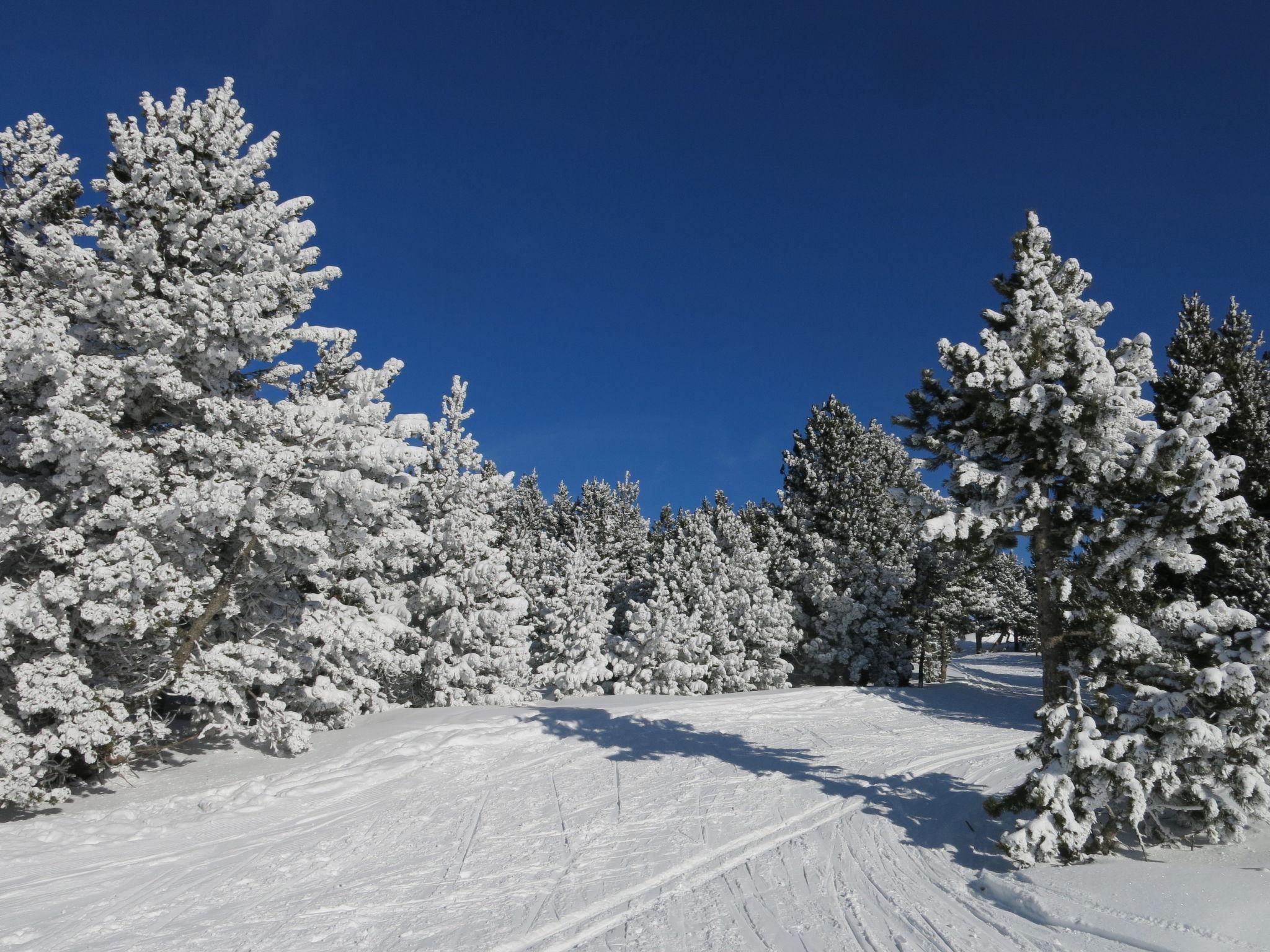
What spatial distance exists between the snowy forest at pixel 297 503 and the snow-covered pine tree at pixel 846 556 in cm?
Answer: 1432

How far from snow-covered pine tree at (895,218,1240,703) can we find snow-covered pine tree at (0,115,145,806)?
12.7 metres

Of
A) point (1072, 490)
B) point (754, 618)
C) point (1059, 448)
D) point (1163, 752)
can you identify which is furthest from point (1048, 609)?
point (754, 618)

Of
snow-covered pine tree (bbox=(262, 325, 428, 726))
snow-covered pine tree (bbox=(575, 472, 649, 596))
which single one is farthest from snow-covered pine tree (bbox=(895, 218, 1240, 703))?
snow-covered pine tree (bbox=(575, 472, 649, 596))

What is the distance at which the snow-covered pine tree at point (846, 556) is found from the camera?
32.8m

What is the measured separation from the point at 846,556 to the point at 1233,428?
56.1ft

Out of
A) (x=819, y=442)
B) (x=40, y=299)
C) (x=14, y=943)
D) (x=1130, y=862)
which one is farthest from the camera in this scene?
(x=819, y=442)

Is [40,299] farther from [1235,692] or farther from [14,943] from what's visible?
[1235,692]

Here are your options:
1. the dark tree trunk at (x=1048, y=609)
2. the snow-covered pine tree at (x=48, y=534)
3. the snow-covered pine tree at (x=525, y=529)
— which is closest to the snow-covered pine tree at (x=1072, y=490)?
the dark tree trunk at (x=1048, y=609)

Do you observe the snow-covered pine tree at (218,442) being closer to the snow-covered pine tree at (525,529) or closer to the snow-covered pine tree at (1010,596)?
the snow-covered pine tree at (525,529)

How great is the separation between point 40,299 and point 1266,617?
26.3 meters

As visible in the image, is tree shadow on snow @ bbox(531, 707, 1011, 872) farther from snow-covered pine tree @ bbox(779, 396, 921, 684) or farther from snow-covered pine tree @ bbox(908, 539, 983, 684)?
snow-covered pine tree @ bbox(908, 539, 983, 684)

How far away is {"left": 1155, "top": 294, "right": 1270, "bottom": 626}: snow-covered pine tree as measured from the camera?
1661 cm

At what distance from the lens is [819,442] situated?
124 ft

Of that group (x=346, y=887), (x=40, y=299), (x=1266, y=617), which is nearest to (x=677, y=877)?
(x=346, y=887)
